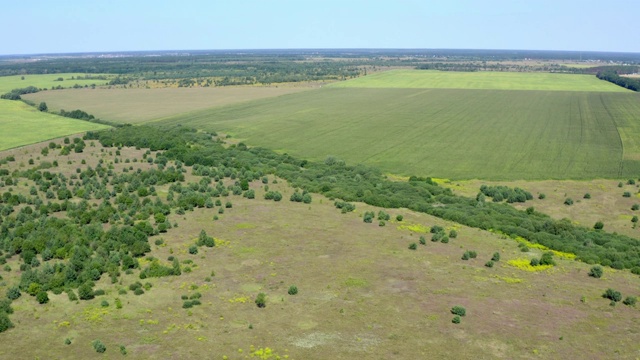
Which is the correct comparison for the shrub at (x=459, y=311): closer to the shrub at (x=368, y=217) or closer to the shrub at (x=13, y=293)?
the shrub at (x=368, y=217)

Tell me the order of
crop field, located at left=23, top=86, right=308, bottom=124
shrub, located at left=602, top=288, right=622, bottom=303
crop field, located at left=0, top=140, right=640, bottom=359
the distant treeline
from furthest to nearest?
1. crop field, located at left=23, top=86, right=308, bottom=124
2. the distant treeline
3. shrub, located at left=602, top=288, right=622, bottom=303
4. crop field, located at left=0, top=140, right=640, bottom=359

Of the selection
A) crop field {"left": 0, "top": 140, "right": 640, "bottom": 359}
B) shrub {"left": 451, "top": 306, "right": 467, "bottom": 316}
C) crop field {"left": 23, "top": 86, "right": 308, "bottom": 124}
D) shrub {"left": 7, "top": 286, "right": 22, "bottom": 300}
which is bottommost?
crop field {"left": 0, "top": 140, "right": 640, "bottom": 359}

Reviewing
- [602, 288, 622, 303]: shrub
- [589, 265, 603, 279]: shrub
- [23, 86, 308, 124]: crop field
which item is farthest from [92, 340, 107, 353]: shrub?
[23, 86, 308, 124]: crop field

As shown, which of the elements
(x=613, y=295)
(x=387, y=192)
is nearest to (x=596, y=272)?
(x=613, y=295)

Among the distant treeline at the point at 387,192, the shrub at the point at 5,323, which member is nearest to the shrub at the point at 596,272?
the distant treeline at the point at 387,192

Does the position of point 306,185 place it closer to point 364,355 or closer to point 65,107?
point 364,355

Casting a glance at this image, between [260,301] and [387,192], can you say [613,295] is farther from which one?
[387,192]

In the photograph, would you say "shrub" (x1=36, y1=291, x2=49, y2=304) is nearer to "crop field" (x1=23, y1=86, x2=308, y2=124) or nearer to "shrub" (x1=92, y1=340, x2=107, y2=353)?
"shrub" (x1=92, y1=340, x2=107, y2=353)
